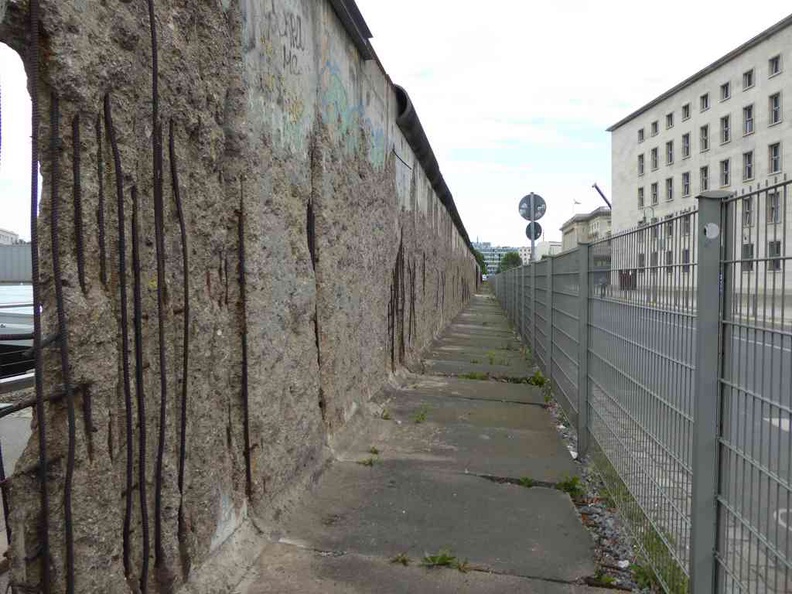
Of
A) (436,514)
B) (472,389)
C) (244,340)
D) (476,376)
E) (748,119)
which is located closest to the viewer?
(244,340)

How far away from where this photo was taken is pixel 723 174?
45375 mm

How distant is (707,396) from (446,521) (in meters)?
1.80

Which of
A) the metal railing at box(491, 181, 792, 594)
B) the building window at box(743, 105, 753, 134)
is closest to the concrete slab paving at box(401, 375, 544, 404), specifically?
the metal railing at box(491, 181, 792, 594)

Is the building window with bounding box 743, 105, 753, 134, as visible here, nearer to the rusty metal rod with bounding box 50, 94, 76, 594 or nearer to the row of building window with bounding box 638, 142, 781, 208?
the row of building window with bounding box 638, 142, 781, 208

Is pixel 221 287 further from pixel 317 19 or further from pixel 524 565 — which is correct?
pixel 317 19

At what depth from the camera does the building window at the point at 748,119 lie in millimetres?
42719

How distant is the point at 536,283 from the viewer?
973cm

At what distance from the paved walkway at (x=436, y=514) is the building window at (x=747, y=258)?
1652 mm

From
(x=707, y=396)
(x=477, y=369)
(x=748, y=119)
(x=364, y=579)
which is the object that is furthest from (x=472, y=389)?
(x=748, y=119)

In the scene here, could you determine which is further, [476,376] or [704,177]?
[704,177]

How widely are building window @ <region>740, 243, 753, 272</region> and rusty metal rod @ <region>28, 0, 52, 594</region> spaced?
2.16 m

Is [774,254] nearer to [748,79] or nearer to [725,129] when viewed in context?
[748,79]

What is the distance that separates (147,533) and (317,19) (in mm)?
3406

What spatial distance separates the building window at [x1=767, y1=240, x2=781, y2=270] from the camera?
1903 mm
